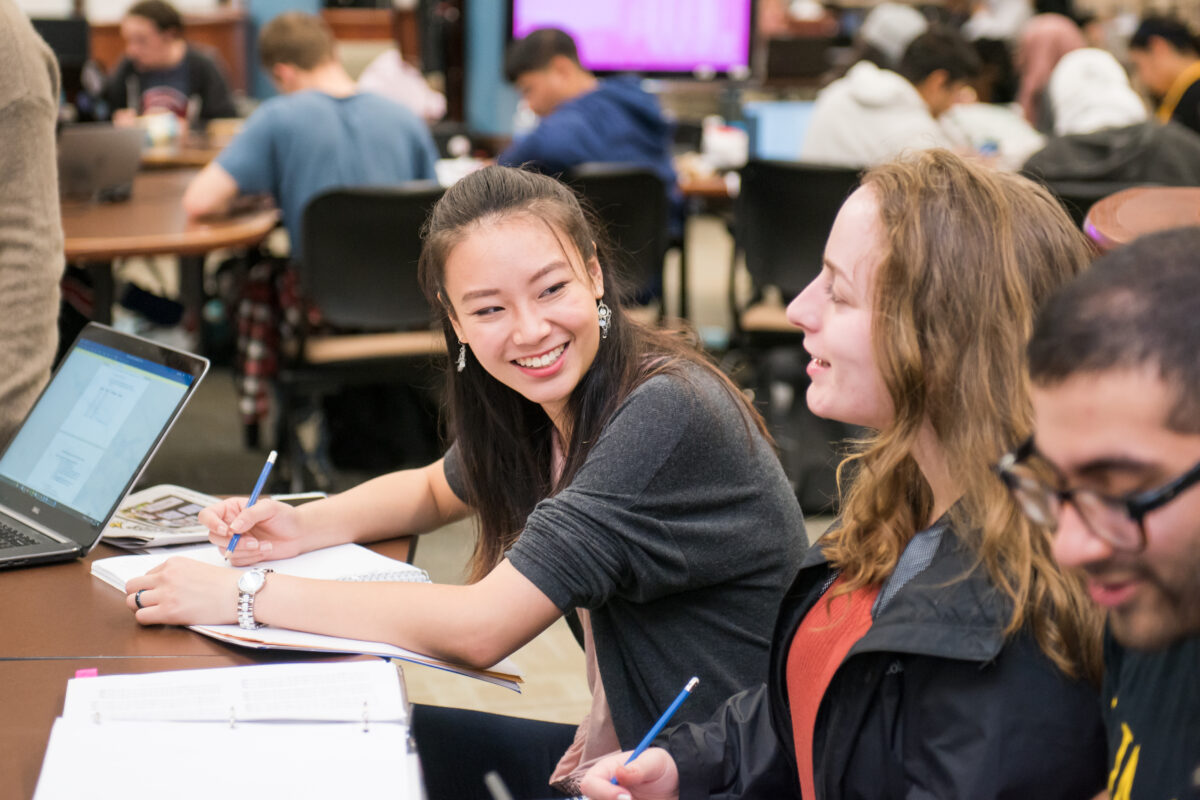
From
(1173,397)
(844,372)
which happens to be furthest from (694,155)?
(1173,397)

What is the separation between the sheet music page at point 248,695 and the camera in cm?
107

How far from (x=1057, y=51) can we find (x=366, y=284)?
11.7 ft

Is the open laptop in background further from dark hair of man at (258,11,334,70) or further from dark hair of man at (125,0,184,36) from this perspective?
dark hair of man at (125,0,184,36)

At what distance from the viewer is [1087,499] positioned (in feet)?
2.39

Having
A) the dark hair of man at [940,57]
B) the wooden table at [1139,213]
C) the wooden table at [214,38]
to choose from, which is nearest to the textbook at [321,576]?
the wooden table at [1139,213]

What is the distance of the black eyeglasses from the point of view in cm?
69

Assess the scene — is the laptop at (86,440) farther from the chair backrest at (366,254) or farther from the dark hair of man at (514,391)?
the chair backrest at (366,254)

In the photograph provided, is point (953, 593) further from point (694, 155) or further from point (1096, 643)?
point (694, 155)

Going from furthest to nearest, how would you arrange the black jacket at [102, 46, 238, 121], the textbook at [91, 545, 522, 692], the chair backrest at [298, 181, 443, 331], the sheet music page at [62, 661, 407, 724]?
the black jacket at [102, 46, 238, 121], the chair backrest at [298, 181, 443, 331], the textbook at [91, 545, 522, 692], the sheet music page at [62, 661, 407, 724]

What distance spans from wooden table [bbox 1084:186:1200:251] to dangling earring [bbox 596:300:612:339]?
0.56 meters

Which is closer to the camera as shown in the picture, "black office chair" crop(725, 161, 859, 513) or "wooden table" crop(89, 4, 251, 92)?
"black office chair" crop(725, 161, 859, 513)

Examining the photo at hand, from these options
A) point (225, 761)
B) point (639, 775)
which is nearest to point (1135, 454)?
point (639, 775)

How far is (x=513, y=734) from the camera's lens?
4.94 feet

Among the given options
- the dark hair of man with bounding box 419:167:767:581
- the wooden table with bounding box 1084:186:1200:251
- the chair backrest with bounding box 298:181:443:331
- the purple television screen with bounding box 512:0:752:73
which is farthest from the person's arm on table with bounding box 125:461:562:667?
the purple television screen with bounding box 512:0:752:73
